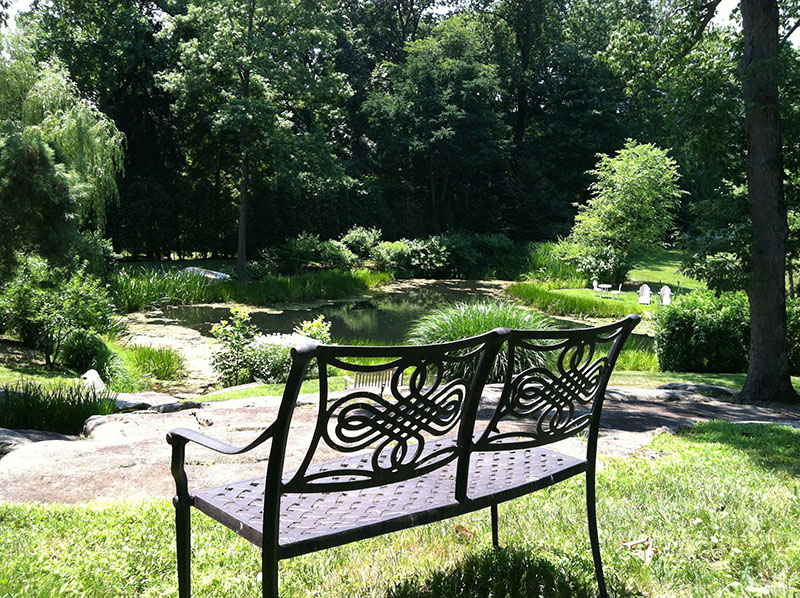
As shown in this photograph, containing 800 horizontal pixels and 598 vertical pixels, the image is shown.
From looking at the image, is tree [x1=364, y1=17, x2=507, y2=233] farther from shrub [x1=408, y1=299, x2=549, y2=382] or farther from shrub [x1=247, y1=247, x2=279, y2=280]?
shrub [x1=408, y1=299, x2=549, y2=382]

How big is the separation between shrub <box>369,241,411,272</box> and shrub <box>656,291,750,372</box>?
1369cm

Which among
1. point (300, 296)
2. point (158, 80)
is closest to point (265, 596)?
point (300, 296)

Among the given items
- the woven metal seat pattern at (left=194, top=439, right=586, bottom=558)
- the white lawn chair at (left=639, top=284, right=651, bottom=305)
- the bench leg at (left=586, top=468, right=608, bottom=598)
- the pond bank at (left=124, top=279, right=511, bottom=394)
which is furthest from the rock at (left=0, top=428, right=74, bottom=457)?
the white lawn chair at (left=639, top=284, right=651, bottom=305)

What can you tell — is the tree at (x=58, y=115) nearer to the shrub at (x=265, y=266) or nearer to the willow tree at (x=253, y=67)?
the willow tree at (x=253, y=67)

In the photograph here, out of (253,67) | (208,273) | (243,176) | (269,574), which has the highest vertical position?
(253,67)

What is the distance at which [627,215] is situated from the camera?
19.9m

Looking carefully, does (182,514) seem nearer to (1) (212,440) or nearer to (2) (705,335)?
(1) (212,440)

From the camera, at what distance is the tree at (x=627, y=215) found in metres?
19.3

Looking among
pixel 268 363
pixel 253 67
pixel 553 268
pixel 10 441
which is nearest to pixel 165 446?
pixel 10 441

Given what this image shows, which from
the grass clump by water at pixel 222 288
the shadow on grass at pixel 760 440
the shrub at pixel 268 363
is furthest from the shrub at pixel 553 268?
the shadow on grass at pixel 760 440

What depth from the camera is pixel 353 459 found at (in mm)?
2434

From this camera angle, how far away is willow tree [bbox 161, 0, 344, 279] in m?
16.8

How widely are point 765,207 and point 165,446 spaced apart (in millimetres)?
6317

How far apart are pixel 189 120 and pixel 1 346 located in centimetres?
1515
